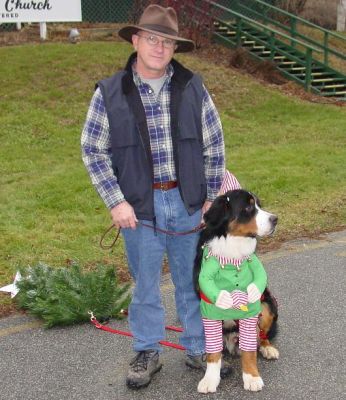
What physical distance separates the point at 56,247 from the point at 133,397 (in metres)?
2.82

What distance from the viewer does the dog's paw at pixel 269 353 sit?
4.04 metres

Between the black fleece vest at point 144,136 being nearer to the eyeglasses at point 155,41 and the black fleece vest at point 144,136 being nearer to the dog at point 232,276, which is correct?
the eyeglasses at point 155,41

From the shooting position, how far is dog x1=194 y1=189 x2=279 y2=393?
138 inches

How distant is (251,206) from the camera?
3.53 metres

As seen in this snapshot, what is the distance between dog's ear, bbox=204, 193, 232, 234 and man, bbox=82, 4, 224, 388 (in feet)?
0.68

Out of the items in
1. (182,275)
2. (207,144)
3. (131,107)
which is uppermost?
(131,107)

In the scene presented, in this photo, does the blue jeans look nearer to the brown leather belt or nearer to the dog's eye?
the brown leather belt

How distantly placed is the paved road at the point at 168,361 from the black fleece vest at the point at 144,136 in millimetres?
1075

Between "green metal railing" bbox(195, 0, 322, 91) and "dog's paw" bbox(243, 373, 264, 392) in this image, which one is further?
"green metal railing" bbox(195, 0, 322, 91)

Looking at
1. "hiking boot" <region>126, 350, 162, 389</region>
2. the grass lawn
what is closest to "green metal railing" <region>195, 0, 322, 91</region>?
the grass lawn

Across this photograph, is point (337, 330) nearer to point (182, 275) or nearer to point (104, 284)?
point (182, 275)

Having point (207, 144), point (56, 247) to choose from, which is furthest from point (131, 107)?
point (56, 247)

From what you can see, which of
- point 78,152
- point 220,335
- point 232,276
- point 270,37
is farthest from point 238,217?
point 270,37

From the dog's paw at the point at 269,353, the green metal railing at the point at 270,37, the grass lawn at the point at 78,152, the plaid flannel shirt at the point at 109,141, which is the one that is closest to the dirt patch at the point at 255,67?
the green metal railing at the point at 270,37
